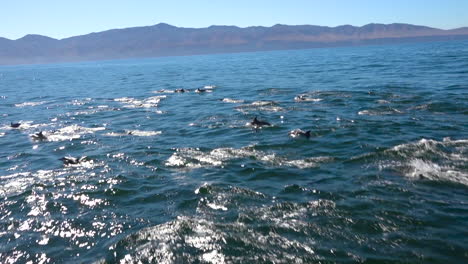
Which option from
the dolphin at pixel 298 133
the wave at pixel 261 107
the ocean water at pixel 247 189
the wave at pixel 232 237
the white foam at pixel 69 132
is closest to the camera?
the wave at pixel 232 237

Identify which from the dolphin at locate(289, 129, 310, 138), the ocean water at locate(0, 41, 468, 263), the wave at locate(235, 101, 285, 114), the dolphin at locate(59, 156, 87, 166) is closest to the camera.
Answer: the ocean water at locate(0, 41, 468, 263)

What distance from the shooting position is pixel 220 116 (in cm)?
3056

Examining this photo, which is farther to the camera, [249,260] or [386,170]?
[386,170]

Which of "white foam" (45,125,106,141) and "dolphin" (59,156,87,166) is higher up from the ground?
"dolphin" (59,156,87,166)

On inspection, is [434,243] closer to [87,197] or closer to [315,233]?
[315,233]

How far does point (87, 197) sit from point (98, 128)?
14431 mm

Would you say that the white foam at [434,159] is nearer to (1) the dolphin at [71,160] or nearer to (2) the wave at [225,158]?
(2) the wave at [225,158]

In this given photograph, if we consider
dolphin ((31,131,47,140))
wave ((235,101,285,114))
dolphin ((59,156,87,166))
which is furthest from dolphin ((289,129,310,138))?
dolphin ((31,131,47,140))

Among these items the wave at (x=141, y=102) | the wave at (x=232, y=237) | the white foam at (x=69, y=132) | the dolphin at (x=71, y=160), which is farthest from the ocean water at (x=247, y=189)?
the wave at (x=141, y=102)

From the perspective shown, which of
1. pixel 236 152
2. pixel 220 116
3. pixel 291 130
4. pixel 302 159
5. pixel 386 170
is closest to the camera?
pixel 386 170

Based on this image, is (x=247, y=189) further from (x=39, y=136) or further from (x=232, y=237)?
(x=39, y=136)

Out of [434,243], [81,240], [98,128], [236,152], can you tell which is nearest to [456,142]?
[434,243]

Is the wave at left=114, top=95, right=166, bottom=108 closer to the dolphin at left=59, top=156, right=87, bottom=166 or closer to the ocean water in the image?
the ocean water

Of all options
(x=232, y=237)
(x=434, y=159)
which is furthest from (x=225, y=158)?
(x=434, y=159)
